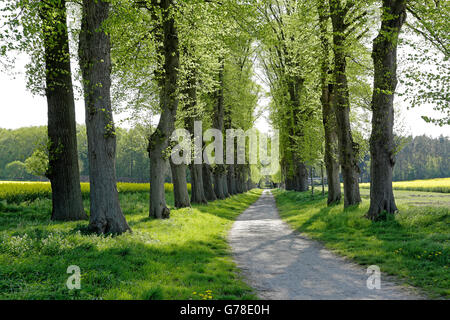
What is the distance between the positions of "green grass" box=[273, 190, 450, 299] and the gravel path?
1.60 ft

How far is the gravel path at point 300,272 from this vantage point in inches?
244

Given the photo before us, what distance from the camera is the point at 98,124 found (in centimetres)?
1034

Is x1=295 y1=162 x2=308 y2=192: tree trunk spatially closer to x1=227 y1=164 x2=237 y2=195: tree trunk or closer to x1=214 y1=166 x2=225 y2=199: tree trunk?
x1=227 y1=164 x2=237 y2=195: tree trunk

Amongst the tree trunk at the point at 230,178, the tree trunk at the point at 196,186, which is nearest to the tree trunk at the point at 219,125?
the tree trunk at the point at 230,178

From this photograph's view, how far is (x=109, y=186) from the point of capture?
33.9 ft

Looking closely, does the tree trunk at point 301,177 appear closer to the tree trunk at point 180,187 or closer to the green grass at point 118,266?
the tree trunk at point 180,187

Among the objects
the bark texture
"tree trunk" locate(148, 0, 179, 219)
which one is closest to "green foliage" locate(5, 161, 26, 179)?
"tree trunk" locate(148, 0, 179, 219)

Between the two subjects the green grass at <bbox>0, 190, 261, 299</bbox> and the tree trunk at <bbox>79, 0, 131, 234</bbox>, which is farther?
the tree trunk at <bbox>79, 0, 131, 234</bbox>

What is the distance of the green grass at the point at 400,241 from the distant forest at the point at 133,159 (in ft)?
176

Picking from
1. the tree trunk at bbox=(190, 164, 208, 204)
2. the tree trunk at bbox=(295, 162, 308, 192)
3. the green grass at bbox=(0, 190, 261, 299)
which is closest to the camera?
the green grass at bbox=(0, 190, 261, 299)

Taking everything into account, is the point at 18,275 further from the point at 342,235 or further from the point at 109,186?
the point at 342,235

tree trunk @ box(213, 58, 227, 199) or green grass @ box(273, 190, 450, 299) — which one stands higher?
tree trunk @ box(213, 58, 227, 199)

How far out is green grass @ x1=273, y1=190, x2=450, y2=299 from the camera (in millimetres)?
7049

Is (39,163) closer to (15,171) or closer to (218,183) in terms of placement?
(218,183)
